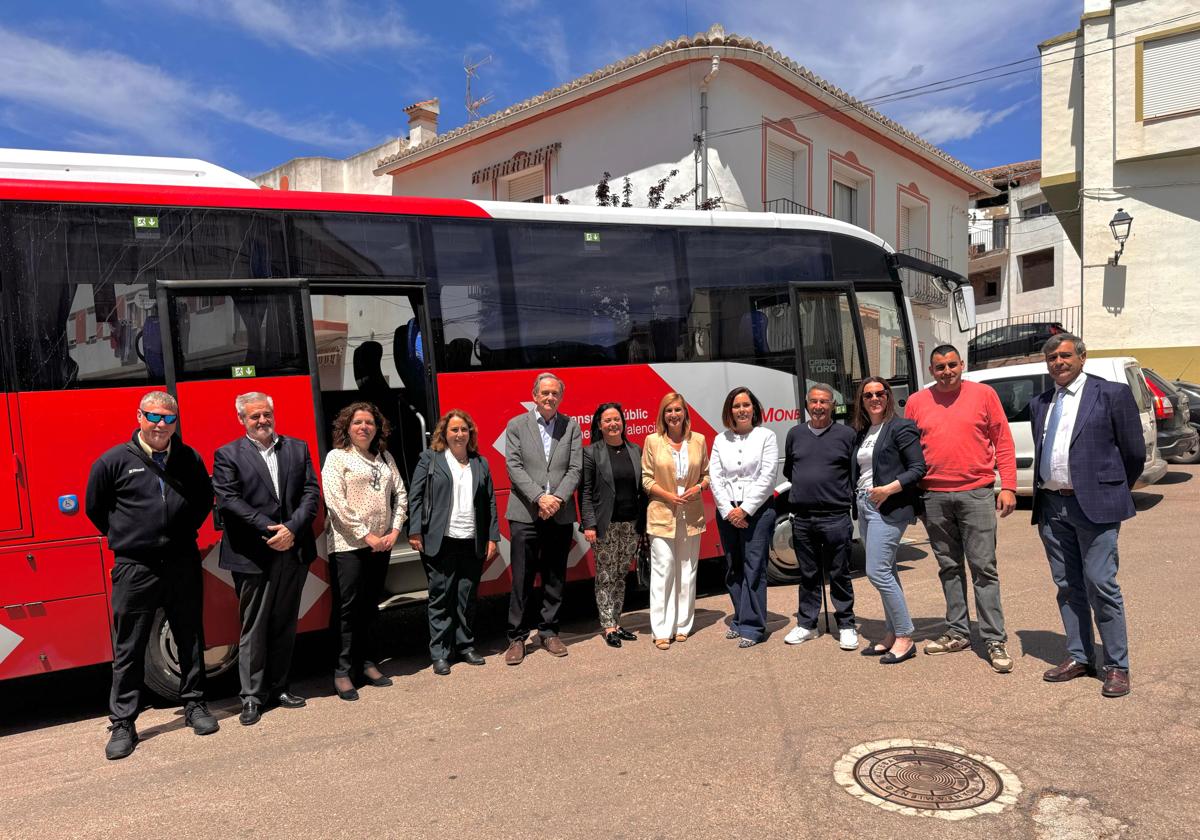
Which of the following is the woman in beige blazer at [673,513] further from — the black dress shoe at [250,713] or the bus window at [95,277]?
the bus window at [95,277]

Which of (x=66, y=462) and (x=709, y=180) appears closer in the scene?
(x=66, y=462)

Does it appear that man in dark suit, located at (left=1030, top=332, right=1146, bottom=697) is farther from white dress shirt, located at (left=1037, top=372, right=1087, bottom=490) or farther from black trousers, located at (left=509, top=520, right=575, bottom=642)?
black trousers, located at (left=509, top=520, right=575, bottom=642)

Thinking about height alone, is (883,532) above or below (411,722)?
above

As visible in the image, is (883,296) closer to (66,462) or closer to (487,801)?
(487,801)

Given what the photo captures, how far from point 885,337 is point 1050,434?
3225 millimetres

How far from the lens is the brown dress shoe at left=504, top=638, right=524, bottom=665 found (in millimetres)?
5676

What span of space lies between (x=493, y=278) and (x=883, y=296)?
4018 millimetres

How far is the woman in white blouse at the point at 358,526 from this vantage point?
517 cm

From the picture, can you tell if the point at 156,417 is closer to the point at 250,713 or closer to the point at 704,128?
the point at 250,713

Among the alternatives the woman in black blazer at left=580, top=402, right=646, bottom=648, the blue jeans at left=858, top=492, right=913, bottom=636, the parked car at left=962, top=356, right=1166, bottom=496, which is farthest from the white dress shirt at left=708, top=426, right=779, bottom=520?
the parked car at left=962, top=356, right=1166, bottom=496

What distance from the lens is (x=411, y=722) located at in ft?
15.4

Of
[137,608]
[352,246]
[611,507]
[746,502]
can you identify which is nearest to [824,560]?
[746,502]

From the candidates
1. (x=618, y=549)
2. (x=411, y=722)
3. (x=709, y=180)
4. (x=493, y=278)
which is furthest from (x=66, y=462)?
(x=709, y=180)

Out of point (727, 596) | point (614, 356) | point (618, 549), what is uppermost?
point (614, 356)
